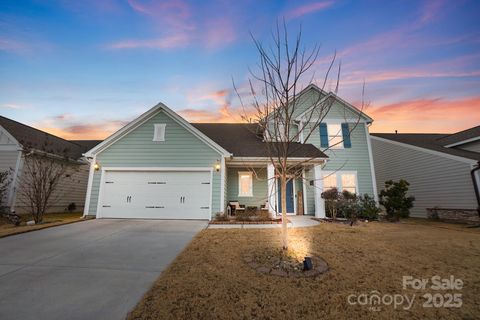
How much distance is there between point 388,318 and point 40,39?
14825mm

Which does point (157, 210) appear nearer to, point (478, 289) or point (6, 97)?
point (478, 289)

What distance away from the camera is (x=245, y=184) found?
11.1 m

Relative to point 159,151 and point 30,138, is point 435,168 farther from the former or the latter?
point 30,138

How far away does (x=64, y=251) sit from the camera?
4.17 m

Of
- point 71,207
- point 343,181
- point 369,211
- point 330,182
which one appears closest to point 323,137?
point 330,182

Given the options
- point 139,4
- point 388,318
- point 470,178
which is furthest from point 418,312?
point 470,178

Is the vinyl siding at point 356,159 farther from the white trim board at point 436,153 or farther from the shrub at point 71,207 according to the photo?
the shrub at point 71,207

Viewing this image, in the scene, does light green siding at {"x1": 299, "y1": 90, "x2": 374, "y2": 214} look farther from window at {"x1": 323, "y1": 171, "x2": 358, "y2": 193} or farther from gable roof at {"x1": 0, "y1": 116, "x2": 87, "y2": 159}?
gable roof at {"x1": 0, "y1": 116, "x2": 87, "y2": 159}

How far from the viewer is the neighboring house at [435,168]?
965 cm

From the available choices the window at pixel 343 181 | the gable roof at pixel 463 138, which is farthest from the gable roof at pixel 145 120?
the gable roof at pixel 463 138

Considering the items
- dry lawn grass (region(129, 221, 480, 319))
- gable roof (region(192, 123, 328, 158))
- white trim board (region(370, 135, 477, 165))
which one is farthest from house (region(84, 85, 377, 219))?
white trim board (region(370, 135, 477, 165))

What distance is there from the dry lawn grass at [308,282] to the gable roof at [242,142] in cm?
487

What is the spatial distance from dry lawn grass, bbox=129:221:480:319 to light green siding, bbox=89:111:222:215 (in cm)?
487

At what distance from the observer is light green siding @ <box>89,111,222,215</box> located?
9.13 metres
